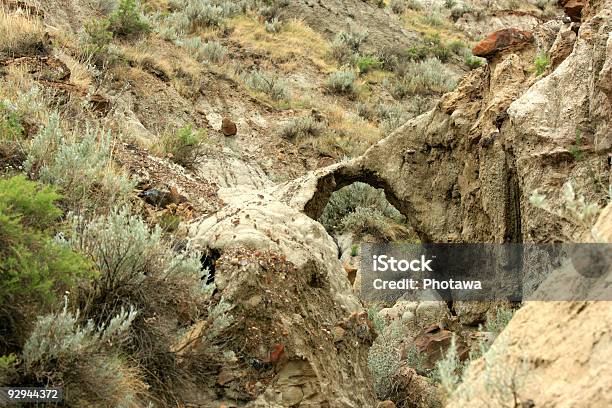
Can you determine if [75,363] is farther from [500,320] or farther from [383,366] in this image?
[500,320]

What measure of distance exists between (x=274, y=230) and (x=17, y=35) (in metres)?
5.56

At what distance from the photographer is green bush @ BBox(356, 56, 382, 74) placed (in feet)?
62.2

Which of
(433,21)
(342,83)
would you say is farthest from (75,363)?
(433,21)

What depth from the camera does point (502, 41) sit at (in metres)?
8.38

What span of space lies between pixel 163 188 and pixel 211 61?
9.44 meters

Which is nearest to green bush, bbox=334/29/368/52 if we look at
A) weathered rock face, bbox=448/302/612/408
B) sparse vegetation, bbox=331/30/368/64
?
sparse vegetation, bbox=331/30/368/64

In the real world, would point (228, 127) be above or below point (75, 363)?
above

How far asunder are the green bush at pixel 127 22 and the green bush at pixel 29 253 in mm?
11484

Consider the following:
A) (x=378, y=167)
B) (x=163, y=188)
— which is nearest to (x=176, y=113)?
(x=378, y=167)

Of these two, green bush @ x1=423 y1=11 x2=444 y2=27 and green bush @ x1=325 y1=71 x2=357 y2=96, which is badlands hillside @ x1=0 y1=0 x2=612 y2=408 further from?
green bush @ x1=423 y1=11 x2=444 y2=27

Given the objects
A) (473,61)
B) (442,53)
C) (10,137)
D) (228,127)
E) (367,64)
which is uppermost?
(442,53)

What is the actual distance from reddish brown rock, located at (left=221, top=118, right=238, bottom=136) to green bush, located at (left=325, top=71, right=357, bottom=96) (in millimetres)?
4709

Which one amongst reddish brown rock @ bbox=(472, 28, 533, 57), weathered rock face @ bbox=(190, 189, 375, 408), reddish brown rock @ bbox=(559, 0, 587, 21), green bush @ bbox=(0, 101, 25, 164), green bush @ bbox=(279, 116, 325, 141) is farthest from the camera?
green bush @ bbox=(279, 116, 325, 141)

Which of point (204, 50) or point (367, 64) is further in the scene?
point (367, 64)
